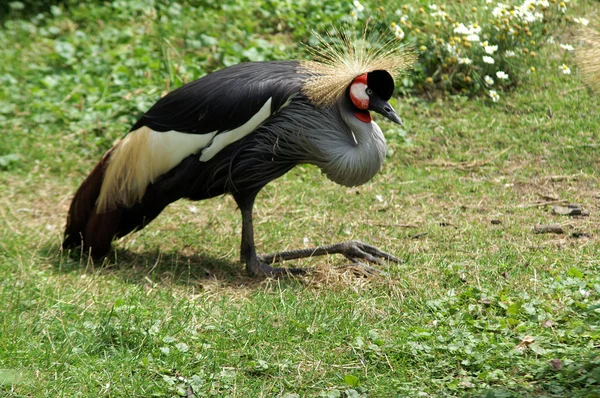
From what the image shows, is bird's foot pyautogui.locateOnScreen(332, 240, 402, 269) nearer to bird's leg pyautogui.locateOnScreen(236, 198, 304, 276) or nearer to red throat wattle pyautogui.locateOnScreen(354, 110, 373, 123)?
Result: bird's leg pyautogui.locateOnScreen(236, 198, 304, 276)

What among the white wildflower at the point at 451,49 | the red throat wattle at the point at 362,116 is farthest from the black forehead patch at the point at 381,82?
the white wildflower at the point at 451,49

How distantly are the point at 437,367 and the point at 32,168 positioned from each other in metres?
3.65

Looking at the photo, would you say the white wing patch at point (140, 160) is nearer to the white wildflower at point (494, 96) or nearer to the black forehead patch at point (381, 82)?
the black forehead patch at point (381, 82)

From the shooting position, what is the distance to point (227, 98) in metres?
3.85

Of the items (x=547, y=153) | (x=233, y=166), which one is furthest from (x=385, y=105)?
(x=547, y=153)

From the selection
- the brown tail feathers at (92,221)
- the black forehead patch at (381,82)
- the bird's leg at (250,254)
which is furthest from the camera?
the brown tail feathers at (92,221)

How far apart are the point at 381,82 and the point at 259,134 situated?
63cm

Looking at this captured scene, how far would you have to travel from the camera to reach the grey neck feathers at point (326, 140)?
3834 millimetres

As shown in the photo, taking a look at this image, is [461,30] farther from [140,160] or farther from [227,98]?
[140,160]

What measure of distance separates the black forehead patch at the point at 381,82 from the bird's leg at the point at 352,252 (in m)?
0.76

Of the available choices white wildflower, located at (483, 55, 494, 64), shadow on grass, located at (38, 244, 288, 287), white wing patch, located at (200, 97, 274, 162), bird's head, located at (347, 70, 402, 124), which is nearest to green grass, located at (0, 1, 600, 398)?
shadow on grass, located at (38, 244, 288, 287)

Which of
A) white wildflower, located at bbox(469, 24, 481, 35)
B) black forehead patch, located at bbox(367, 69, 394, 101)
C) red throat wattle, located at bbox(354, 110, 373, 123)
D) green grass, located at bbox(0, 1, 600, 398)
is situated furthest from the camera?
white wildflower, located at bbox(469, 24, 481, 35)

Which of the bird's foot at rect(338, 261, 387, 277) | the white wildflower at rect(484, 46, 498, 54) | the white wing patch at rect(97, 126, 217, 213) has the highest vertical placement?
the white wildflower at rect(484, 46, 498, 54)

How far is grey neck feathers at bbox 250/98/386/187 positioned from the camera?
3.83 meters
